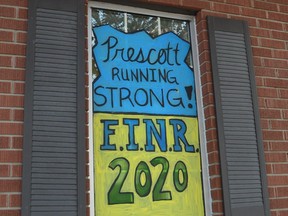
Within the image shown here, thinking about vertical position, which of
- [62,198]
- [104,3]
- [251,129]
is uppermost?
[104,3]

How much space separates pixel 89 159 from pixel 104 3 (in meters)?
1.22

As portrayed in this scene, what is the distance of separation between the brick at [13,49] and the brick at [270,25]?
2021mm

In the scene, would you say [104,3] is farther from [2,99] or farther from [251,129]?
[251,129]

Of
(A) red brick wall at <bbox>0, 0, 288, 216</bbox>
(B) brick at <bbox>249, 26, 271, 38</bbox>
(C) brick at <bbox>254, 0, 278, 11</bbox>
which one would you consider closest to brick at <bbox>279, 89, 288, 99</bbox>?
(A) red brick wall at <bbox>0, 0, 288, 216</bbox>

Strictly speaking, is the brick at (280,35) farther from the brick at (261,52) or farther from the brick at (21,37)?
the brick at (21,37)

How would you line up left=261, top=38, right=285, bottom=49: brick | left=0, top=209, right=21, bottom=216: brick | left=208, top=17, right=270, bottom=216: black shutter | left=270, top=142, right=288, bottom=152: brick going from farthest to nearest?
left=261, top=38, right=285, bottom=49: brick → left=270, top=142, right=288, bottom=152: brick → left=208, top=17, right=270, bottom=216: black shutter → left=0, top=209, right=21, bottom=216: brick

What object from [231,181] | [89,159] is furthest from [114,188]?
[231,181]

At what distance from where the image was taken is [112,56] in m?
3.26

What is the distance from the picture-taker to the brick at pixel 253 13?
3644 millimetres

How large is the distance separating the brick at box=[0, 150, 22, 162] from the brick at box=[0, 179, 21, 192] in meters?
0.12

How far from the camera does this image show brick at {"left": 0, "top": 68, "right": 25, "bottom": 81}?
9.02ft

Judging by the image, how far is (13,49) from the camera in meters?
2.81

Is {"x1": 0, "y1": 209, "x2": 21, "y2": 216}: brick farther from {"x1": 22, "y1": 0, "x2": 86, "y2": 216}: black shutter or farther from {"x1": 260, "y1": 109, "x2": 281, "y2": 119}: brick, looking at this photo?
{"x1": 260, "y1": 109, "x2": 281, "y2": 119}: brick

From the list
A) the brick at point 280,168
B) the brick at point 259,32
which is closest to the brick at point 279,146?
the brick at point 280,168
